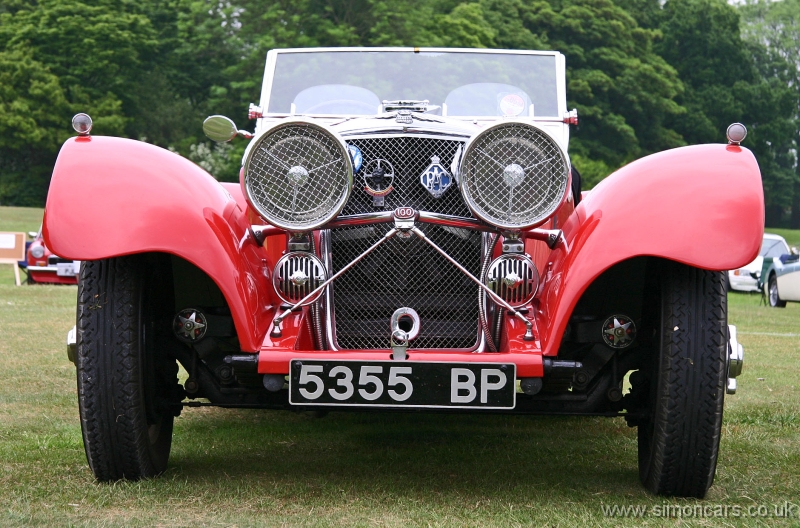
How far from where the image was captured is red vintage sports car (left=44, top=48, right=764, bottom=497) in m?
3.55

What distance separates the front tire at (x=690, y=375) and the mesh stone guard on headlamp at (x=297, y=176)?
1.26m

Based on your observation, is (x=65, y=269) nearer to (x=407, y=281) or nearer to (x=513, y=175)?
(x=407, y=281)

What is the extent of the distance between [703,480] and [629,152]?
45361mm

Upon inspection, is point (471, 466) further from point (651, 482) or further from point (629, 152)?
point (629, 152)

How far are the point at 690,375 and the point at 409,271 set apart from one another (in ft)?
3.90

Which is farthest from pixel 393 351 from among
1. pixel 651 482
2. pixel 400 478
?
pixel 651 482

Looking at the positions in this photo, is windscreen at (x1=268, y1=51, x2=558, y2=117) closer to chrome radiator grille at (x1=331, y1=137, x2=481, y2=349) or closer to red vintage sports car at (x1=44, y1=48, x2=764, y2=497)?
red vintage sports car at (x1=44, y1=48, x2=764, y2=497)

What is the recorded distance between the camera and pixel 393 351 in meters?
3.56

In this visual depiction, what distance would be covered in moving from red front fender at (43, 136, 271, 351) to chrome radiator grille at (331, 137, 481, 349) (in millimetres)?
449

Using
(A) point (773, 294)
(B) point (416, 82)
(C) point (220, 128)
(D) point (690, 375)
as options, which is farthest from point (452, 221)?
(A) point (773, 294)

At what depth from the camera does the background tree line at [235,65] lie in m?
41.2

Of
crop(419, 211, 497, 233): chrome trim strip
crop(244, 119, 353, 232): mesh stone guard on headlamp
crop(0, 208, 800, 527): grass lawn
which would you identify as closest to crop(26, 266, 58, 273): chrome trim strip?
crop(0, 208, 800, 527): grass lawn

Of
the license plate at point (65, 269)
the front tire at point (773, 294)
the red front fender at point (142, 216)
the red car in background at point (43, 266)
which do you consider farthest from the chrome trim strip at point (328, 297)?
the license plate at point (65, 269)

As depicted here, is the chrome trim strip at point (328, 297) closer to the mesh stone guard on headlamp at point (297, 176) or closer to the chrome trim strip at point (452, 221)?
the mesh stone guard on headlamp at point (297, 176)
